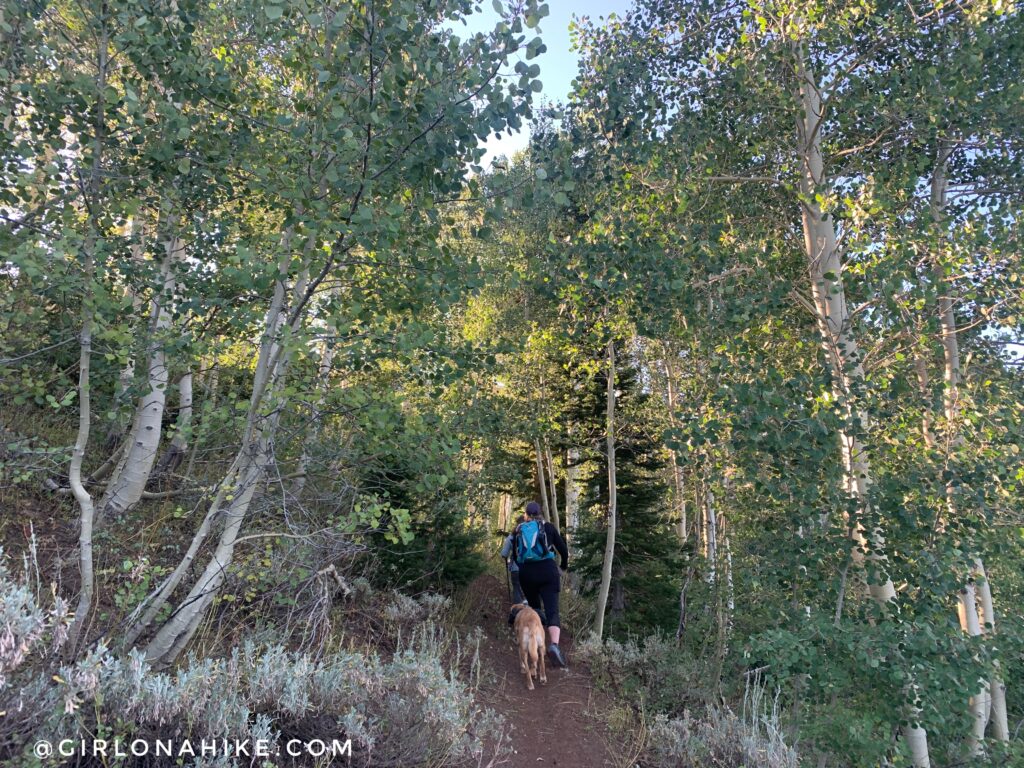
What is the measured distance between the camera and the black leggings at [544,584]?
245 inches

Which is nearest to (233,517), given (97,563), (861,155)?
(97,563)

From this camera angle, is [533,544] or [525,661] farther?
[533,544]

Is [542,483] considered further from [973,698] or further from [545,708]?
[973,698]

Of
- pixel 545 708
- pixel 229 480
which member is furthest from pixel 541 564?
pixel 229 480

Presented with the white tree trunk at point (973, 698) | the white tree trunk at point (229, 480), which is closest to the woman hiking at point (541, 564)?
the white tree trunk at point (229, 480)

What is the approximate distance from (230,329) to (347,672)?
9.04 feet

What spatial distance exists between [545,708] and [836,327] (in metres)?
4.82

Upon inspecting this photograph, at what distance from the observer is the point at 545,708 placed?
537 cm

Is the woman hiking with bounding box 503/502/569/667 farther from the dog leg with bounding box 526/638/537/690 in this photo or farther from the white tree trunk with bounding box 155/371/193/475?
the white tree trunk with bounding box 155/371/193/475

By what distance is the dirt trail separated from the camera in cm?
441

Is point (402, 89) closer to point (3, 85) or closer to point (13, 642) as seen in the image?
point (3, 85)

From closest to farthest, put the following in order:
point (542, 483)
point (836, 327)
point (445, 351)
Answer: point (445, 351) < point (836, 327) < point (542, 483)

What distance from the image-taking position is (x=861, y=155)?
6070 millimetres

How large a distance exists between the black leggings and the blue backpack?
74 mm
